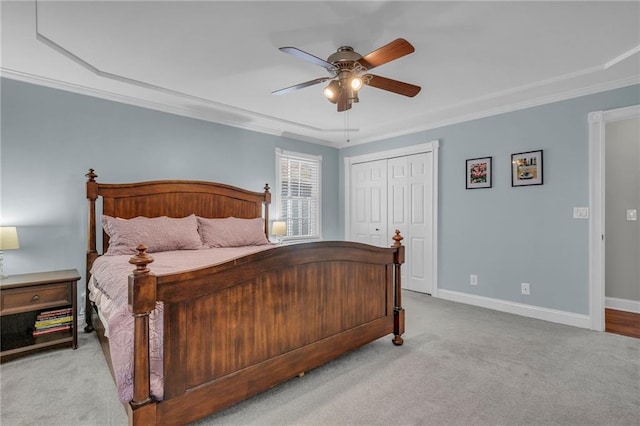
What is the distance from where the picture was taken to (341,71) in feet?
7.64

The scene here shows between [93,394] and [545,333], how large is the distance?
3677 millimetres

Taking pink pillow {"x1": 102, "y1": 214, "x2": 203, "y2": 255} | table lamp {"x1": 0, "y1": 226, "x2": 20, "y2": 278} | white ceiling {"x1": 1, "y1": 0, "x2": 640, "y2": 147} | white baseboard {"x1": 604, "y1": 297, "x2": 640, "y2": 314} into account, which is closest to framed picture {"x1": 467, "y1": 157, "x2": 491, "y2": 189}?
white ceiling {"x1": 1, "y1": 0, "x2": 640, "y2": 147}

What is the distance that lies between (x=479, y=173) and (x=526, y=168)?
51cm

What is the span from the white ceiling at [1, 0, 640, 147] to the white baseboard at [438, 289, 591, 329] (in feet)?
7.31

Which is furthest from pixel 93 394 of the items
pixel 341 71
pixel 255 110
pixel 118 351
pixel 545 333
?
pixel 545 333

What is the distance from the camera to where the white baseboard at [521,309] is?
324 centimetres

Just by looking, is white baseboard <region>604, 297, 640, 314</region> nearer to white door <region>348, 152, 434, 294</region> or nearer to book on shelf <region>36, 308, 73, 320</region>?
white door <region>348, 152, 434, 294</region>

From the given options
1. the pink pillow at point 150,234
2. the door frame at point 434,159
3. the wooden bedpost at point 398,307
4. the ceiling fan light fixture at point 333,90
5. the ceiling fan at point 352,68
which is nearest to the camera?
the ceiling fan at point 352,68

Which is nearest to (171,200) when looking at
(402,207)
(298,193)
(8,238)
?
(8,238)

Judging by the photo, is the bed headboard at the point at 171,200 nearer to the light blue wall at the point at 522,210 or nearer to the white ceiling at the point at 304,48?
the white ceiling at the point at 304,48

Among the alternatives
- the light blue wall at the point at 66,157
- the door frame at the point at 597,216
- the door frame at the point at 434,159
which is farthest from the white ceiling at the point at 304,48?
the door frame at the point at 434,159

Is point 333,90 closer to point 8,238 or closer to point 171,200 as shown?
point 171,200

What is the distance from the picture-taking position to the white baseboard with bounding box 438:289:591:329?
3.24 m

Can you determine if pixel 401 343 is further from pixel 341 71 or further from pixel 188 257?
pixel 341 71
